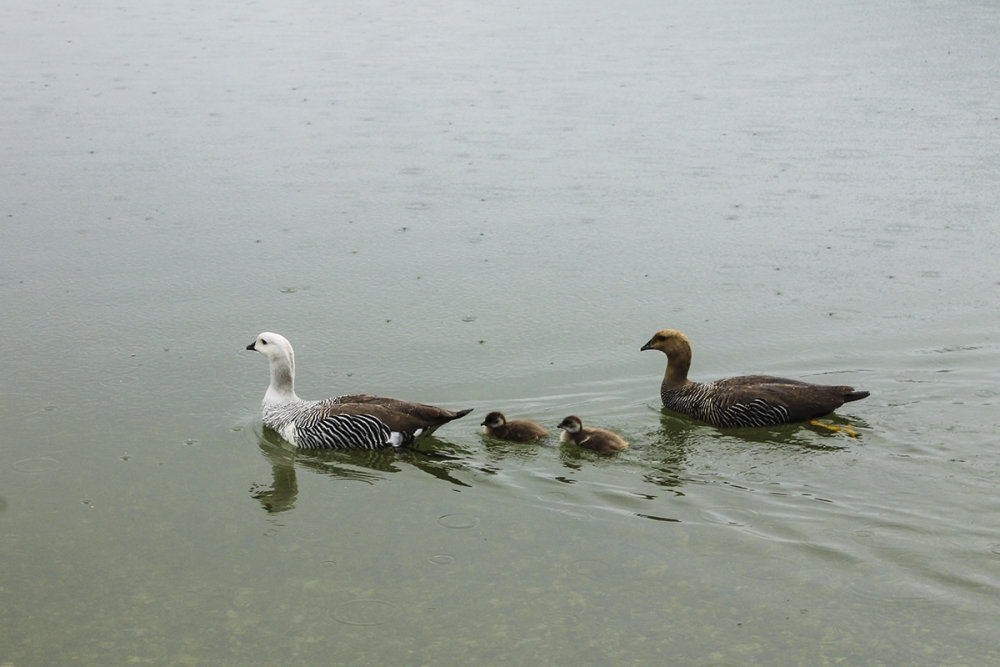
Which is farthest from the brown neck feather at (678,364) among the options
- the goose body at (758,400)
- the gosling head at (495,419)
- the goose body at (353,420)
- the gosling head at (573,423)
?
the goose body at (353,420)

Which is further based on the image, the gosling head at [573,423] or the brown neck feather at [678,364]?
the brown neck feather at [678,364]

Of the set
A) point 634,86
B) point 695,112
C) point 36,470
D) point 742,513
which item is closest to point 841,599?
point 742,513

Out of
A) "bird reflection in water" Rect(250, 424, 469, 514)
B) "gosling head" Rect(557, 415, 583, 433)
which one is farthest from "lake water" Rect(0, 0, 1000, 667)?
"gosling head" Rect(557, 415, 583, 433)

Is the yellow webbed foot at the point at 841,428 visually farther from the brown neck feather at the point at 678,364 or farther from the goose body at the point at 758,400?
the brown neck feather at the point at 678,364

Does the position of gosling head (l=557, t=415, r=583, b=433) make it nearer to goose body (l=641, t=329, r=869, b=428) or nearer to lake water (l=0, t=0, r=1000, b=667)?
lake water (l=0, t=0, r=1000, b=667)

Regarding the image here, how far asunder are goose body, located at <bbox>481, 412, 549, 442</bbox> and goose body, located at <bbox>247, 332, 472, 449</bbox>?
17 cm

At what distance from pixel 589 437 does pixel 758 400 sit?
1184 millimetres

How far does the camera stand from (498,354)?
8133mm

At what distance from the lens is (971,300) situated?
9047 millimetres

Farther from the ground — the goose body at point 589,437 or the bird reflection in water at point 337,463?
the goose body at point 589,437

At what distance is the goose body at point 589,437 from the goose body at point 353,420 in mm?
616

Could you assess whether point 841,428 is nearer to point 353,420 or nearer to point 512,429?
point 512,429

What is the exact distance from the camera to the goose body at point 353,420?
6770mm

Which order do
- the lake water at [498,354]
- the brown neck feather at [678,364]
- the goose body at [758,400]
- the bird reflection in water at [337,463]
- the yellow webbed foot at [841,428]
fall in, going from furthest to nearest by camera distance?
the brown neck feather at [678,364]
the goose body at [758,400]
the yellow webbed foot at [841,428]
the bird reflection in water at [337,463]
the lake water at [498,354]
